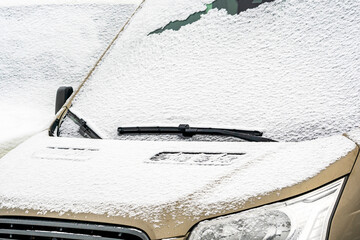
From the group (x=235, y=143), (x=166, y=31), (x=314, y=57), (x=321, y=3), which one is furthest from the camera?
(x=166, y=31)

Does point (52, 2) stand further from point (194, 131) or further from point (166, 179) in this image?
point (166, 179)

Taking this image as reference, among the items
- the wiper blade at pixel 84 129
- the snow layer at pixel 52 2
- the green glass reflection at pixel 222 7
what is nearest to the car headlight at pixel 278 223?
the wiper blade at pixel 84 129

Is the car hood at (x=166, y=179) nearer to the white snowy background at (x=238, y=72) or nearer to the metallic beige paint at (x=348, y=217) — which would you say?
the metallic beige paint at (x=348, y=217)

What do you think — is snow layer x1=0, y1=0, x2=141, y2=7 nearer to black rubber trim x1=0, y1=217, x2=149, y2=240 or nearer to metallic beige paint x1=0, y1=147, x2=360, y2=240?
black rubber trim x1=0, y1=217, x2=149, y2=240

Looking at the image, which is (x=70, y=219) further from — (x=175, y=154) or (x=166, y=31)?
(x=166, y=31)

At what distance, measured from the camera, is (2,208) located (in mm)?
2383

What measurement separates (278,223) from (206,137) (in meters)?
0.79

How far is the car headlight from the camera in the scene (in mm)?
2055

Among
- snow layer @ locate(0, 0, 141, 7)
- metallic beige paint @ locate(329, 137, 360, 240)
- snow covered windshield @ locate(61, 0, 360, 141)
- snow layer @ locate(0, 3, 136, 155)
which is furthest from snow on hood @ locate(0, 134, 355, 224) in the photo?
snow layer @ locate(0, 0, 141, 7)

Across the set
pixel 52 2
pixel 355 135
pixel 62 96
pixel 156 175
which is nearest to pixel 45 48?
pixel 52 2

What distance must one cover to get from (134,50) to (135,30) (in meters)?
0.24

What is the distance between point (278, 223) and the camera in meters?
2.07

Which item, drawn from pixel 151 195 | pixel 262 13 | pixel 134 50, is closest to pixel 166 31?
pixel 134 50

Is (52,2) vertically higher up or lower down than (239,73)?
higher up
